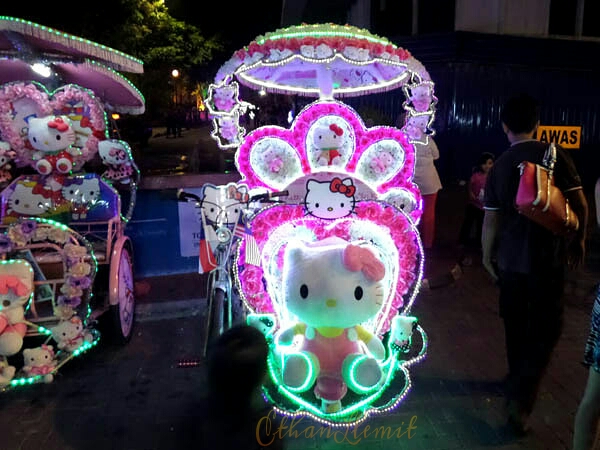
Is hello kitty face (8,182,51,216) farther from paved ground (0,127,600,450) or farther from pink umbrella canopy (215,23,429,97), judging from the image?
pink umbrella canopy (215,23,429,97)

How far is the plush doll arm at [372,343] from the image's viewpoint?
3.35 m

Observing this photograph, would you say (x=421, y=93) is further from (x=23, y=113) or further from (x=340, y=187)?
(x=23, y=113)

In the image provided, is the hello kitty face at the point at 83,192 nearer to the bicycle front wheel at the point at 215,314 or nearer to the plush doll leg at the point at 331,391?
the bicycle front wheel at the point at 215,314

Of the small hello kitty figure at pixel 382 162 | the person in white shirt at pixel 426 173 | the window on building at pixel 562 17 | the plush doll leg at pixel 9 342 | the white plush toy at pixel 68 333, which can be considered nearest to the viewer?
the plush doll leg at pixel 9 342

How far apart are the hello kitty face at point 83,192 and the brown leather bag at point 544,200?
3.90 meters

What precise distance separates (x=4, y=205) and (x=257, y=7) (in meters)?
15.6

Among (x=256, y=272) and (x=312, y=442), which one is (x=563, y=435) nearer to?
(x=312, y=442)

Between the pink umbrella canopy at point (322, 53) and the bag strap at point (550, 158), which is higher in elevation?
the pink umbrella canopy at point (322, 53)

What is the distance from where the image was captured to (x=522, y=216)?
10.4ft

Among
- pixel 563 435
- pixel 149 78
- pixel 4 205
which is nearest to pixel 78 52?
pixel 4 205

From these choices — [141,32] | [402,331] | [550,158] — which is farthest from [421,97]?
[141,32]

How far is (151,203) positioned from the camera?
19.8 ft

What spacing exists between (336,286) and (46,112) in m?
3.37

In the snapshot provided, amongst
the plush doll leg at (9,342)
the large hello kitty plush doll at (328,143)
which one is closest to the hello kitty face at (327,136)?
the large hello kitty plush doll at (328,143)
